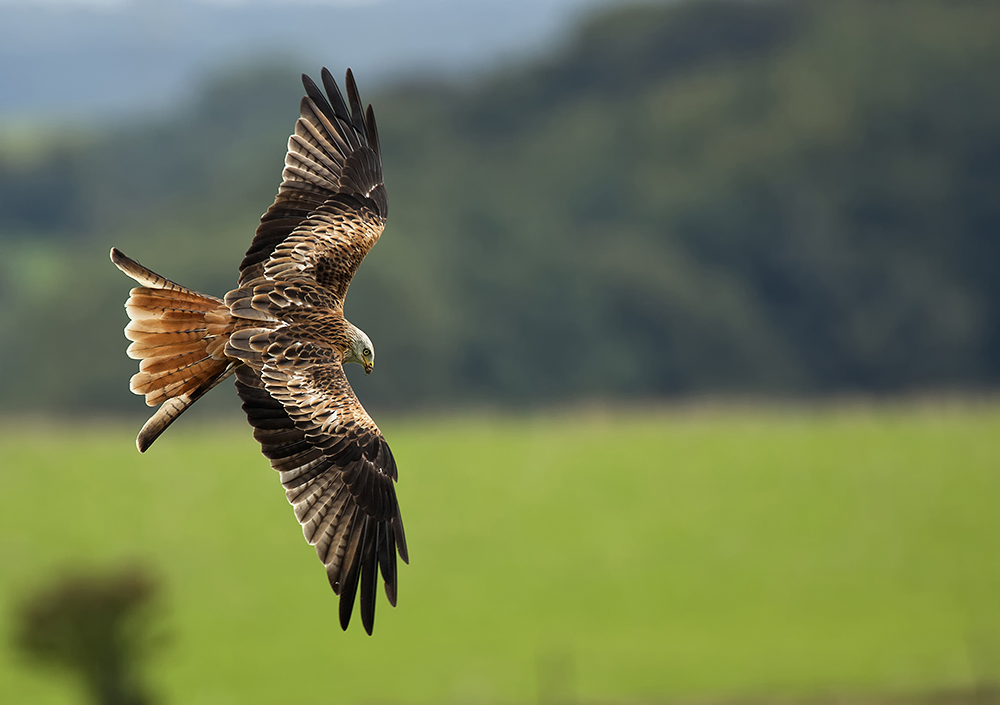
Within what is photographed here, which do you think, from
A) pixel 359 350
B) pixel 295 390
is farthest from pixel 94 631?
pixel 295 390

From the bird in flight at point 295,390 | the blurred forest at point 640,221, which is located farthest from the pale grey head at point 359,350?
the blurred forest at point 640,221

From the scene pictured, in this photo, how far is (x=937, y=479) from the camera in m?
45.9

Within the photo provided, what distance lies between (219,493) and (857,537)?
82.6ft

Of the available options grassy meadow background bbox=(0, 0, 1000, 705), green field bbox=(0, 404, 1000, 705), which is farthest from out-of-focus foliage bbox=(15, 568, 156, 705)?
green field bbox=(0, 404, 1000, 705)

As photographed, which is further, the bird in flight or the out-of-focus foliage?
the out-of-focus foliage

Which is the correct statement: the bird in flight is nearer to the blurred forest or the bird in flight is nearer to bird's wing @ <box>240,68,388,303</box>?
bird's wing @ <box>240,68,388,303</box>

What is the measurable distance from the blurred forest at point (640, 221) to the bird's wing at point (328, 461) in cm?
5217

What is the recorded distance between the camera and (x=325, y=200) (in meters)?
6.29

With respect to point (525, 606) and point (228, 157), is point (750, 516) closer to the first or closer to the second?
point (525, 606)

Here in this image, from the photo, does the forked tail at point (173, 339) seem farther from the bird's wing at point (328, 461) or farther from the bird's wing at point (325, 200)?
the bird's wing at point (325, 200)

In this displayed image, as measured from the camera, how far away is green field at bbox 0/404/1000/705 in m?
31.3

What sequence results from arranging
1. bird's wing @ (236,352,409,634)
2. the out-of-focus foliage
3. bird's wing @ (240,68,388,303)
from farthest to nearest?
the out-of-focus foliage < bird's wing @ (240,68,388,303) < bird's wing @ (236,352,409,634)

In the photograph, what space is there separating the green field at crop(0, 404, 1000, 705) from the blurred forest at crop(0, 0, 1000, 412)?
12.0 m

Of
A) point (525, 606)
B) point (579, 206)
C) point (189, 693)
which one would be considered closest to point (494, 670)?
point (525, 606)
